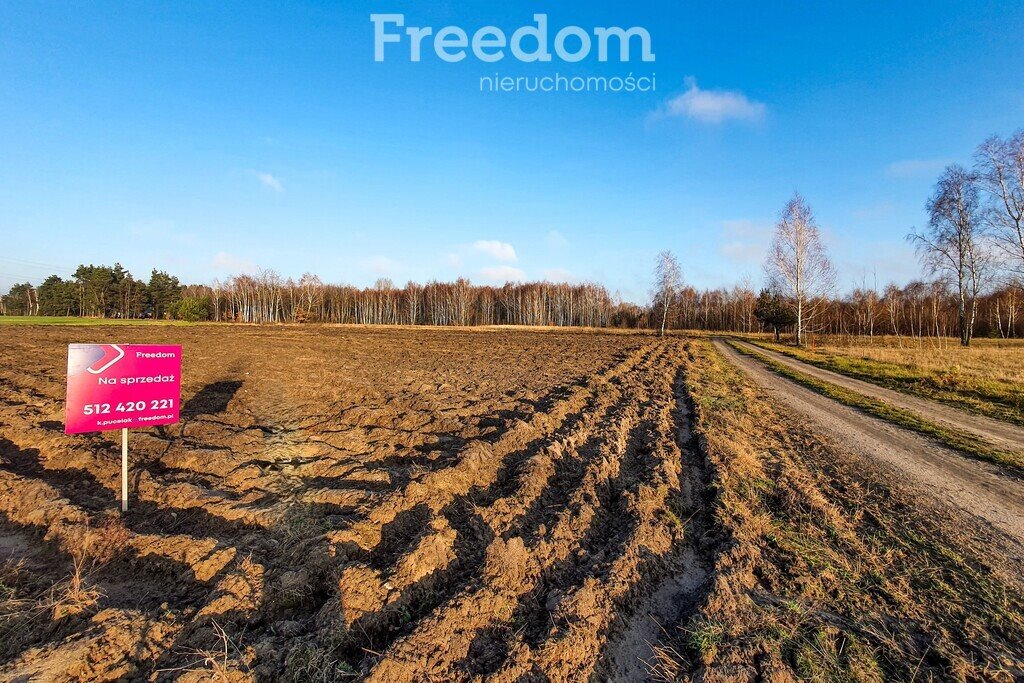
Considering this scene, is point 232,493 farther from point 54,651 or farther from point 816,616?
point 816,616

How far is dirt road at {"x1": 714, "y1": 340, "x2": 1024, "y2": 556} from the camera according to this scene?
211 inches

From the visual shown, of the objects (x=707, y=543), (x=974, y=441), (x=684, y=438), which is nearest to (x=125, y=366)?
(x=707, y=543)

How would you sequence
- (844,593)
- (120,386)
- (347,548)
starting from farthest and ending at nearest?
(120,386) < (347,548) < (844,593)

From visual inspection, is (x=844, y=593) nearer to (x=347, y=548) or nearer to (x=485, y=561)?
(x=485, y=561)

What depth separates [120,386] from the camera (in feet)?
16.2

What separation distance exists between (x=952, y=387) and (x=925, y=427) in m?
6.90

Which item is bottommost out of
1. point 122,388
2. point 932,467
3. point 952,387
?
point 932,467

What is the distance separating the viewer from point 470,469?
611 cm

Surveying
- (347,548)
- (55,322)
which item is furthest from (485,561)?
(55,322)

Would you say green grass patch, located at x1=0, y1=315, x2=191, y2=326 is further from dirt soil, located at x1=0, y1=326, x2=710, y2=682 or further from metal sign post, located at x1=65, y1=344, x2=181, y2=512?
metal sign post, located at x1=65, y1=344, x2=181, y2=512

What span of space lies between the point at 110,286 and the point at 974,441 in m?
125

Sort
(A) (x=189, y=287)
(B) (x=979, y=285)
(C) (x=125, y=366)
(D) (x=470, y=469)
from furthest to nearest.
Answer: (A) (x=189, y=287) < (B) (x=979, y=285) < (D) (x=470, y=469) < (C) (x=125, y=366)

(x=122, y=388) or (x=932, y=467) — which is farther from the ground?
(x=122, y=388)

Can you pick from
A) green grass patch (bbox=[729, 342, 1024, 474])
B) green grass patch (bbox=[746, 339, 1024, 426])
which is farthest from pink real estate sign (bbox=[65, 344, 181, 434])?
green grass patch (bbox=[746, 339, 1024, 426])
